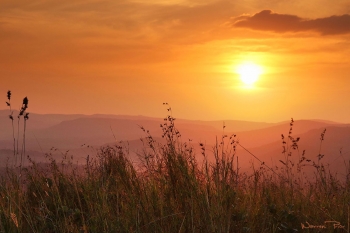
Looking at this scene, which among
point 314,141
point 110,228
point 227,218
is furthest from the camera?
point 314,141

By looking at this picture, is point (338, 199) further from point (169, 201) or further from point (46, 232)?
point (46, 232)

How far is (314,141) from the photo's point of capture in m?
86.4

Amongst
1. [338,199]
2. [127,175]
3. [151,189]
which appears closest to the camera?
[151,189]

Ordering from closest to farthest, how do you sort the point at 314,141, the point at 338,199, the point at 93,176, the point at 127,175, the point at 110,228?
1. the point at 110,228
2. the point at 338,199
3. the point at 127,175
4. the point at 93,176
5. the point at 314,141

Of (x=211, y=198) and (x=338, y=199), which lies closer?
(x=211, y=198)

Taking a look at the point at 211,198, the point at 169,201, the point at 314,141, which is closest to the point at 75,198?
the point at 169,201

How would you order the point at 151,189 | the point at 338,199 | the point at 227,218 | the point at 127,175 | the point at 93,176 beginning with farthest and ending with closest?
→ the point at 93,176 → the point at 127,175 → the point at 338,199 → the point at 151,189 → the point at 227,218

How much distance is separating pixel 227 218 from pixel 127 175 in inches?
82.6

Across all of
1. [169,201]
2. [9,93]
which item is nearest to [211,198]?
[169,201]

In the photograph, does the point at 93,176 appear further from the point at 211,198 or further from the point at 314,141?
the point at 314,141

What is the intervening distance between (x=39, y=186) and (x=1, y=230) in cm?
201

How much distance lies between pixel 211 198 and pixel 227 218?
28 cm

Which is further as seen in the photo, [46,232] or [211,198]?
[46,232]

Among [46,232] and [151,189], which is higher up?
[151,189]
